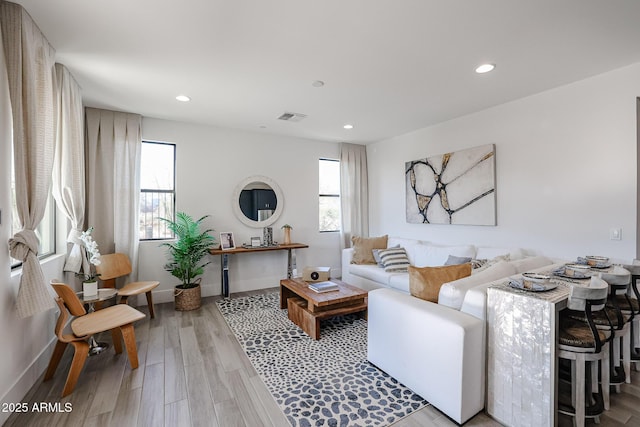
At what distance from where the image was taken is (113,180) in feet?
12.4

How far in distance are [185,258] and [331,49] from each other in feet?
10.2

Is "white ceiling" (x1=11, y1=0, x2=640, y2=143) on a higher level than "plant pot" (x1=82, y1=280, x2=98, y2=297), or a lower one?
higher

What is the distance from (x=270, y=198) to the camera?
495 centimetres

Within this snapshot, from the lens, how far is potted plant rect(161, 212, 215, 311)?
3.80m

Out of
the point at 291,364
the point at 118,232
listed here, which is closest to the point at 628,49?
the point at 291,364

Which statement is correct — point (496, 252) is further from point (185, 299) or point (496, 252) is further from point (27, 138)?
point (27, 138)

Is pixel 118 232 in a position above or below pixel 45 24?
below

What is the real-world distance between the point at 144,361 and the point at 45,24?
269 cm

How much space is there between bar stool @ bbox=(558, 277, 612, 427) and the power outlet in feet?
4.87

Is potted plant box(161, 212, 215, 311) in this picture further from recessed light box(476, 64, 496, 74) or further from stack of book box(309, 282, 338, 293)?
recessed light box(476, 64, 496, 74)

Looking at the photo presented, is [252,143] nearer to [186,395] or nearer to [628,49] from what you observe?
[186,395]

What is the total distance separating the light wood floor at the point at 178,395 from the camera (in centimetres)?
179

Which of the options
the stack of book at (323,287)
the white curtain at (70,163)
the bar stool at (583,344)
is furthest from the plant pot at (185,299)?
the bar stool at (583,344)

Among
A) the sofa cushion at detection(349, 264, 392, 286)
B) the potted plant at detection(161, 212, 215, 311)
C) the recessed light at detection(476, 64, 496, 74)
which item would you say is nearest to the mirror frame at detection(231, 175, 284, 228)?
the potted plant at detection(161, 212, 215, 311)
